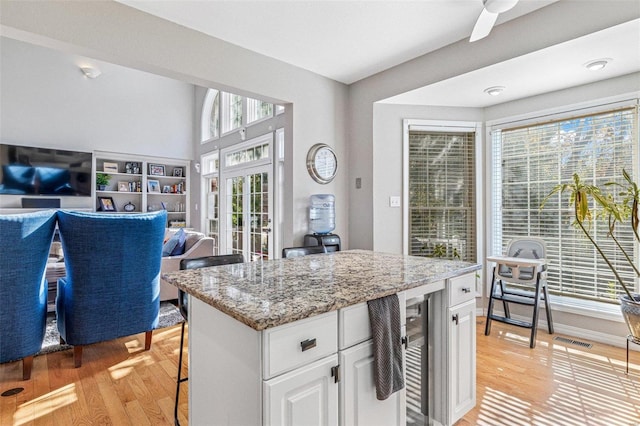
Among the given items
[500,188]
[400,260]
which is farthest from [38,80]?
[500,188]

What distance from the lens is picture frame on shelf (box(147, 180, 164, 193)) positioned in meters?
6.91

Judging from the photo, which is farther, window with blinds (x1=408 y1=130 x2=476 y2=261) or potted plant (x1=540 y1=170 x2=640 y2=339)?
window with blinds (x1=408 y1=130 x2=476 y2=261)

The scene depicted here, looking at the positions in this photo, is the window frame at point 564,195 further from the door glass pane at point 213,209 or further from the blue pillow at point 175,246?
the door glass pane at point 213,209

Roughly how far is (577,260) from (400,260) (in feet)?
7.64

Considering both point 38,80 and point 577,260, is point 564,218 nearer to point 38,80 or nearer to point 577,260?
point 577,260

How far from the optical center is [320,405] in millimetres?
1227

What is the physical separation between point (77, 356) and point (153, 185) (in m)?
4.93

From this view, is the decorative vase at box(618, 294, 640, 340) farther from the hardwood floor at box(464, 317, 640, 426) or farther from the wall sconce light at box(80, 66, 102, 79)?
the wall sconce light at box(80, 66, 102, 79)

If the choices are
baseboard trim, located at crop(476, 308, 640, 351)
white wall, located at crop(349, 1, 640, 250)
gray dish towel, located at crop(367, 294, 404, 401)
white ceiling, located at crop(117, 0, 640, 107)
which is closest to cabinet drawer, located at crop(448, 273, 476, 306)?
gray dish towel, located at crop(367, 294, 404, 401)

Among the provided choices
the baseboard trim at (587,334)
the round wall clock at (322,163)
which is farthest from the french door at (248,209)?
the baseboard trim at (587,334)

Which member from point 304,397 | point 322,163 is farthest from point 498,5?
point 304,397

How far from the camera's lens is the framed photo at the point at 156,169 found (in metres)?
6.93

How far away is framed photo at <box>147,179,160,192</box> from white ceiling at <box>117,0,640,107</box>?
483 centimetres

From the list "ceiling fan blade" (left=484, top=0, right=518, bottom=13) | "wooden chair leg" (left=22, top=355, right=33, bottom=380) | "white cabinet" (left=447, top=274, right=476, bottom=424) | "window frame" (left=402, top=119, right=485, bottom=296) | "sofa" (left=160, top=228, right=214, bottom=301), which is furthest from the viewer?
"sofa" (left=160, top=228, right=214, bottom=301)
